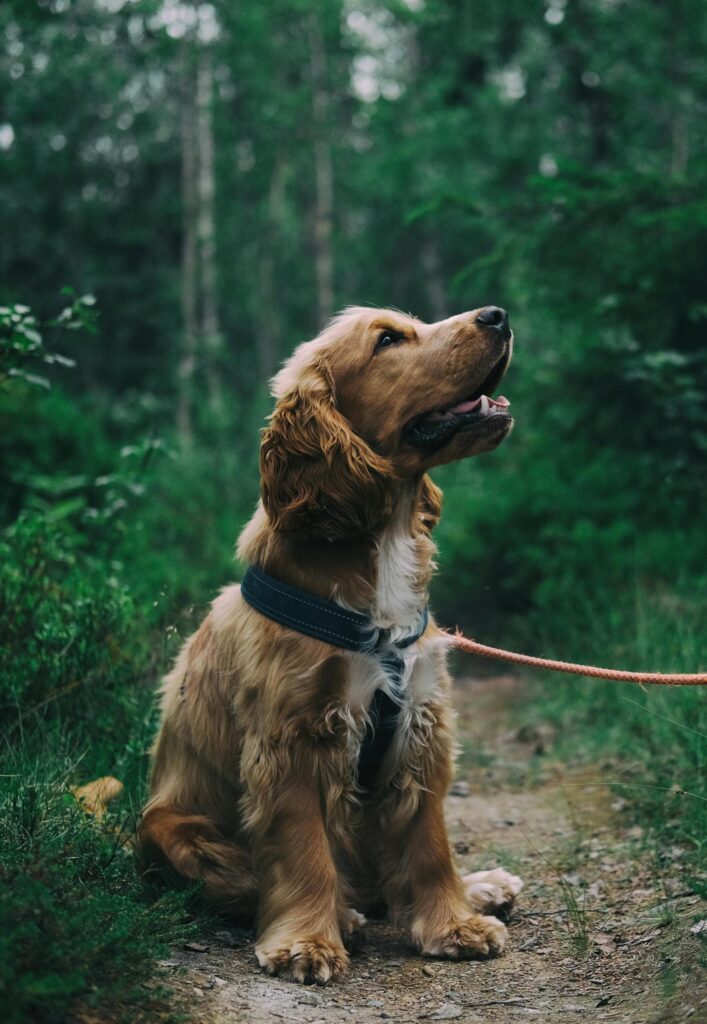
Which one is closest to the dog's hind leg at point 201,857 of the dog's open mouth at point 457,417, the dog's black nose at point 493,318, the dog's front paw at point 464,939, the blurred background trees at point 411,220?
the dog's front paw at point 464,939

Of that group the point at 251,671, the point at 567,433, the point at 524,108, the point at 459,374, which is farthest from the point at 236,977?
the point at 524,108

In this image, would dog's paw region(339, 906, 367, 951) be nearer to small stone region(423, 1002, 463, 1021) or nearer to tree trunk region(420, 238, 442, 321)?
small stone region(423, 1002, 463, 1021)

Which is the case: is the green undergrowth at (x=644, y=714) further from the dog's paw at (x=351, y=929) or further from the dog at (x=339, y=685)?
the dog's paw at (x=351, y=929)

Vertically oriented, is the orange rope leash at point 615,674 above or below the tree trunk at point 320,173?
below

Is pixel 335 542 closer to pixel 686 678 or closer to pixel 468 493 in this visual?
pixel 686 678

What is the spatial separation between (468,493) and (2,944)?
329 inches

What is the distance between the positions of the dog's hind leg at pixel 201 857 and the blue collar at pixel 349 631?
510mm

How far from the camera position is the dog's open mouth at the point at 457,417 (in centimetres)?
347

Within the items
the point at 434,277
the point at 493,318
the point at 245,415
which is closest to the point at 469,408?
the point at 493,318

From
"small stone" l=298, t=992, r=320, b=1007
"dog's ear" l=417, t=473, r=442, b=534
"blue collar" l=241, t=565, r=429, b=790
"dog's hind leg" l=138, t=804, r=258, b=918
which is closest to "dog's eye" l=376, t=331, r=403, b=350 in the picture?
"dog's ear" l=417, t=473, r=442, b=534

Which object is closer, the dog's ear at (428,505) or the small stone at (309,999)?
the small stone at (309,999)

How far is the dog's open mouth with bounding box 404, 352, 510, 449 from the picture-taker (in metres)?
3.47

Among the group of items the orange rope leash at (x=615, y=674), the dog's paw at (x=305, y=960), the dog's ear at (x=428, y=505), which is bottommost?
the dog's paw at (x=305, y=960)

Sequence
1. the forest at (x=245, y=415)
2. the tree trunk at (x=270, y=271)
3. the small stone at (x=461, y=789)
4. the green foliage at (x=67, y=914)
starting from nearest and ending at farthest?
the green foliage at (x=67, y=914), the forest at (x=245, y=415), the small stone at (x=461, y=789), the tree trunk at (x=270, y=271)
